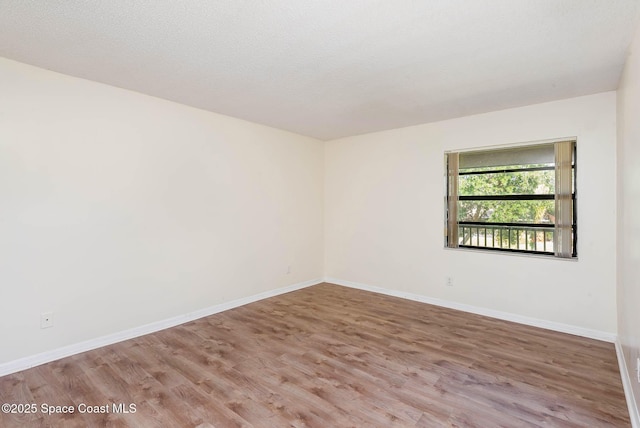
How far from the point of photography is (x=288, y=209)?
473 cm

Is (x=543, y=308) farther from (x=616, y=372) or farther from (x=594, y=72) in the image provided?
(x=594, y=72)

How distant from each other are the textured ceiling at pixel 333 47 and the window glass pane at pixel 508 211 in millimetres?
1147

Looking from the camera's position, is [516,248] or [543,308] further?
[516,248]

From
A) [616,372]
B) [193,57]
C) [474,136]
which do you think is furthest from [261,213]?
[616,372]

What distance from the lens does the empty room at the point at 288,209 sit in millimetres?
1932

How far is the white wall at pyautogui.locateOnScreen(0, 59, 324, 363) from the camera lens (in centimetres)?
246

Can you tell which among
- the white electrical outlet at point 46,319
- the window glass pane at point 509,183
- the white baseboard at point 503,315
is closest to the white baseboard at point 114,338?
the white electrical outlet at point 46,319

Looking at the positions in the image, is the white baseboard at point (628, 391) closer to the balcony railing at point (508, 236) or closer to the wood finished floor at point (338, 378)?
the wood finished floor at point (338, 378)

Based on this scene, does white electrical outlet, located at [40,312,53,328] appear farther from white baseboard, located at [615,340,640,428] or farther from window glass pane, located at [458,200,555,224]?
window glass pane, located at [458,200,555,224]

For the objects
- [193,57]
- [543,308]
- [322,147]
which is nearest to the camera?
[193,57]

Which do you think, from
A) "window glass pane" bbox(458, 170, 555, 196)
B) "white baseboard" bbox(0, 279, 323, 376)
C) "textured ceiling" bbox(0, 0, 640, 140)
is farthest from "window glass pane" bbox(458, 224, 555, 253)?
"white baseboard" bbox(0, 279, 323, 376)

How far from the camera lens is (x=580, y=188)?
3.13 meters

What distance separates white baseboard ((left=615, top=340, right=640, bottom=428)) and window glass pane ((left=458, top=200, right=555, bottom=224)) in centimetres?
135

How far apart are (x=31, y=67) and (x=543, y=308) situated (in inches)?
208
